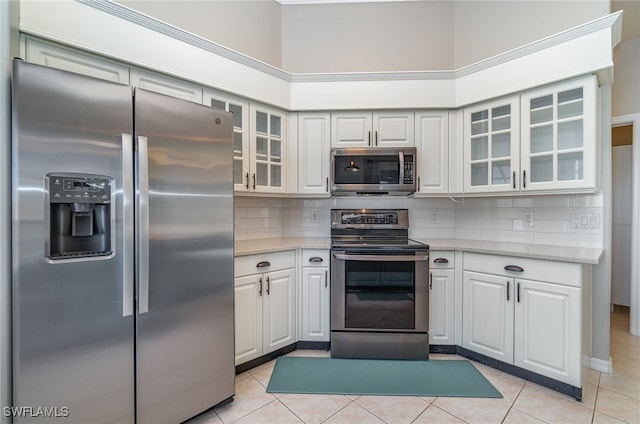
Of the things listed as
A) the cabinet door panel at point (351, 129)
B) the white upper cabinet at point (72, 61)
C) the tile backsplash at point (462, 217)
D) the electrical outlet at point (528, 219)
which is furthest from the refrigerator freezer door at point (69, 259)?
the electrical outlet at point (528, 219)

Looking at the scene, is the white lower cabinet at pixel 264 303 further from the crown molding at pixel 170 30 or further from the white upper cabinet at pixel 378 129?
the crown molding at pixel 170 30

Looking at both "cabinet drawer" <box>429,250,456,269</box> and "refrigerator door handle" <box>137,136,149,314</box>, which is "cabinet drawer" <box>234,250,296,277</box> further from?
"cabinet drawer" <box>429,250,456,269</box>

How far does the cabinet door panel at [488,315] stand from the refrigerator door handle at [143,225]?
2183 millimetres

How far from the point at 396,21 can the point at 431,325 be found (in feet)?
9.25

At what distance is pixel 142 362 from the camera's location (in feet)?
4.60

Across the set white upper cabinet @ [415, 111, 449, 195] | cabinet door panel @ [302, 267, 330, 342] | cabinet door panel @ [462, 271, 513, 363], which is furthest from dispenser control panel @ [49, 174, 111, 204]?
cabinet door panel @ [462, 271, 513, 363]

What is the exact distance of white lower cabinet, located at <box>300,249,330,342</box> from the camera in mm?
2439

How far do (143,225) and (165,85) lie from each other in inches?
44.0

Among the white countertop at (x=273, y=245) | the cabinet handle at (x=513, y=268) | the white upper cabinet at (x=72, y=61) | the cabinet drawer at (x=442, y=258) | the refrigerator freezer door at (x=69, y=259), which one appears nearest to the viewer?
the refrigerator freezer door at (x=69, y=259)

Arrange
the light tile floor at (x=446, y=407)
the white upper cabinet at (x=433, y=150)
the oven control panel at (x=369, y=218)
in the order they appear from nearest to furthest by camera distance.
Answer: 1. the light tile floor at (x=446, y=407)
2. the white upper cabinet at (x=433, y=150)
3. the oven control panel at (x=369, y=218)

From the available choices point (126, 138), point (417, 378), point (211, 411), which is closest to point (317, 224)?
point (417, 378)

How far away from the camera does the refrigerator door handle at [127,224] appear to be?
1323mm

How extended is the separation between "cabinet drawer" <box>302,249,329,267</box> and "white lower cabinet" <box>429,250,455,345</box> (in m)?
0.84

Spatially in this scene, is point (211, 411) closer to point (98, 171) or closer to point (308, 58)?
point (98, 171)
